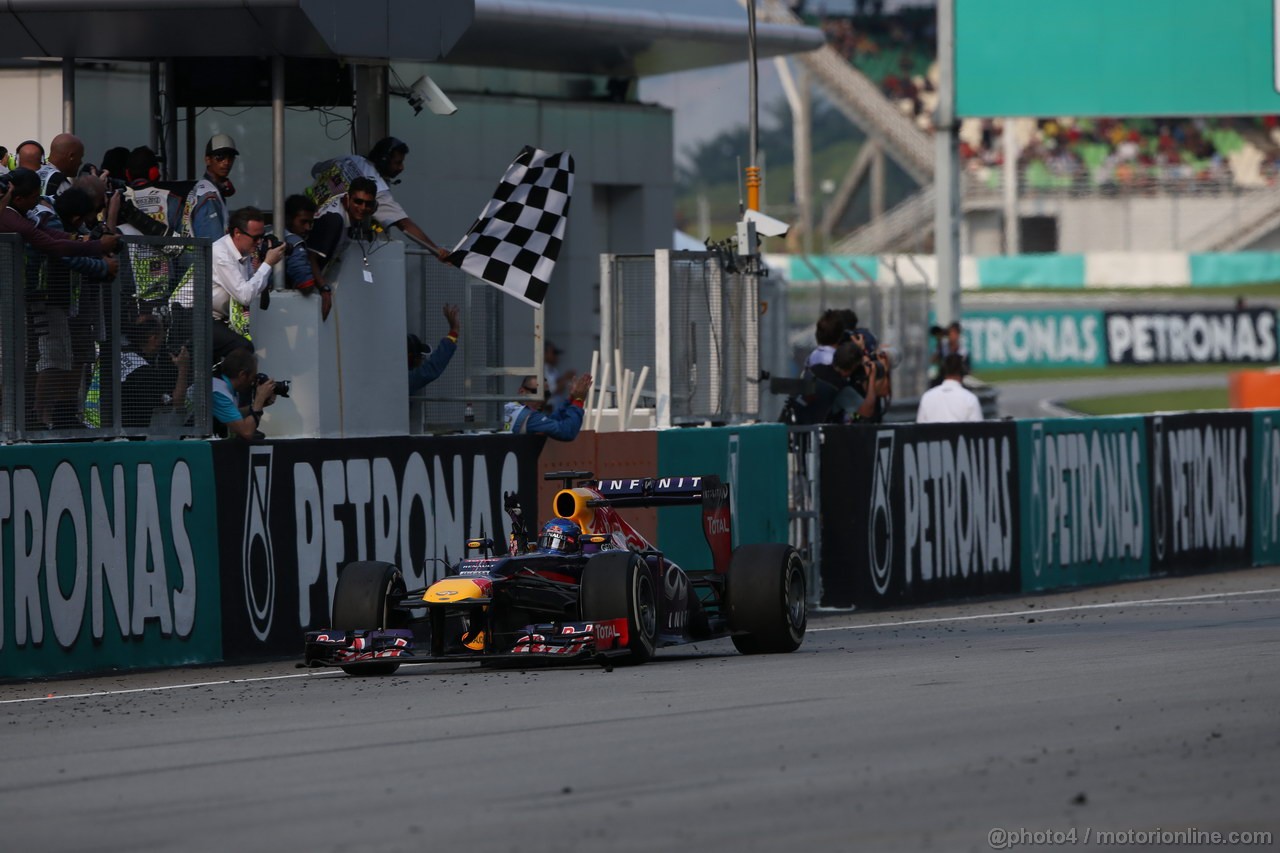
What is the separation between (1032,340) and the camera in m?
53.4

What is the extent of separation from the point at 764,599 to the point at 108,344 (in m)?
3.60

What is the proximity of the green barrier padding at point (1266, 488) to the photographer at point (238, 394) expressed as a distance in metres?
10.8

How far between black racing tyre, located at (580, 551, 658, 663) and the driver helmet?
0.46 meters

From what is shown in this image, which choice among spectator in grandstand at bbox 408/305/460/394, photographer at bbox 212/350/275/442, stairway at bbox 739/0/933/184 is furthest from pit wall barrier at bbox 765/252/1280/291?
photographer at bbox 212/350/275/442

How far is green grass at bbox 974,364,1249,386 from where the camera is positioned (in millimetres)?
49812

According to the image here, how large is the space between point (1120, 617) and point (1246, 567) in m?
6.23

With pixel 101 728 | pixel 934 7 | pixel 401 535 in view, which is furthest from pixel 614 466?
pixel 934 7

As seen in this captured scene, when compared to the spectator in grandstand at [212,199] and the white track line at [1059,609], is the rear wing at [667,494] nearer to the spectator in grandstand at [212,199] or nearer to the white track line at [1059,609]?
the white track line at [1059,609]

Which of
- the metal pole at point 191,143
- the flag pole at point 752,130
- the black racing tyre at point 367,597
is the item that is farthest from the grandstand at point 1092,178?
the black racing tyre at point 367,597

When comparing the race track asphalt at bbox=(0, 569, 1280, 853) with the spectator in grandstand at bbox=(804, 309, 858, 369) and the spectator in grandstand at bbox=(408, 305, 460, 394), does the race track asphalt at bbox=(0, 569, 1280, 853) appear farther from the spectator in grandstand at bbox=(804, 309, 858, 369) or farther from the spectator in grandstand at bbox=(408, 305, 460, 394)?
the spectator in grandstand at bbox=(804, 309, 858, 369)

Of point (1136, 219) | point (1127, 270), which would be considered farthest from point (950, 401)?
point (1136, 219)

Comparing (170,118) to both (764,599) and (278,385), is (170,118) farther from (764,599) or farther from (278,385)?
(764,599)

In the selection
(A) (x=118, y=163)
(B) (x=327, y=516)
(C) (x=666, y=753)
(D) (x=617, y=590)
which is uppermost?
(A) (x=118, y=163)

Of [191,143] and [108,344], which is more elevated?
[191,143]
